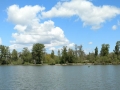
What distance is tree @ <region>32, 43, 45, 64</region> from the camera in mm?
167550

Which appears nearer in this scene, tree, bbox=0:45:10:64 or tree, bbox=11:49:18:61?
tree, bbox=0:45:10:64

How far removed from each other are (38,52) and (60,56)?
1893 cm

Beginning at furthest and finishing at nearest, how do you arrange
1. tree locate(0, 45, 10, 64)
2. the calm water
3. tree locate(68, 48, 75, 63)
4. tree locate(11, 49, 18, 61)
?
1. tree locate(11, 49, 18, 61)
2. tree locate(0, 45, 10, 64)
3. tree locate(68, 48, 75, 63)
4. the calm water

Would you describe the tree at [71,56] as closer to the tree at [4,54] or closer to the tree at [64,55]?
the tree at [64,55]

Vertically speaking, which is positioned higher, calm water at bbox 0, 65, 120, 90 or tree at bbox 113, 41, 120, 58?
tree at bbox 113, 41, 120, 58

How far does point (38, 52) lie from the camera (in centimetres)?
16825

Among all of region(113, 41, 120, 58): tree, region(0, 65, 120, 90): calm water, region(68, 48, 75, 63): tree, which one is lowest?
region(0, 65, 120, 90): calm water

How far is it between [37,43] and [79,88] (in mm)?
134560

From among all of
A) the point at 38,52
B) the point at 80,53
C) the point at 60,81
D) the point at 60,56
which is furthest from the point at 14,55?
the point at 60,81

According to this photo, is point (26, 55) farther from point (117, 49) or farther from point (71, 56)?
point (117, 49)

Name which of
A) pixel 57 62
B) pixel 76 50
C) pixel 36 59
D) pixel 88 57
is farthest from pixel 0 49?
pixel 88 57

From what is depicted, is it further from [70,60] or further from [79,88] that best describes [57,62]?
[79,88]

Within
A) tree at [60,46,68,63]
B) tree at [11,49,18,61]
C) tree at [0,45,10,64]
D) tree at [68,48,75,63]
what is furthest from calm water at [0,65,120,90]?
tree at [11,49,18,61]

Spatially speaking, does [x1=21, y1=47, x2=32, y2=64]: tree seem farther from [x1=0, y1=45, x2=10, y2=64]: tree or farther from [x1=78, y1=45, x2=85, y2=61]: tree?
[x1=78, y1=45, x2=85, y2=61]: tree
